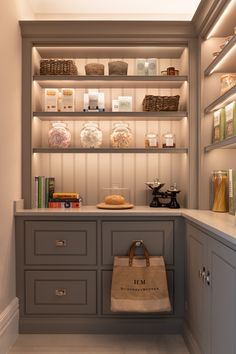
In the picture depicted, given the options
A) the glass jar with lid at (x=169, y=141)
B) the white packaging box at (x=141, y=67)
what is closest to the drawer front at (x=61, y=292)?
the glass jar with lid at (x=169, y=141)

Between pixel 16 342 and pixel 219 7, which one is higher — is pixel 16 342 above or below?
below

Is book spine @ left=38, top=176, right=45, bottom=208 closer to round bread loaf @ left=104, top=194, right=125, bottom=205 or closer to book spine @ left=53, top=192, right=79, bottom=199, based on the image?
book spine @ left=53, top=192, right=79, bottom=199

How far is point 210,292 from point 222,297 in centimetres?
24

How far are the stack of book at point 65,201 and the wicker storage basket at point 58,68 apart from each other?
3.22 feet

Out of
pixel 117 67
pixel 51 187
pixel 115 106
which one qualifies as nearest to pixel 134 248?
pixel 51 187

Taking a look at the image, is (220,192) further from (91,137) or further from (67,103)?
(67,103)

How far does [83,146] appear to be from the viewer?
3100 mm

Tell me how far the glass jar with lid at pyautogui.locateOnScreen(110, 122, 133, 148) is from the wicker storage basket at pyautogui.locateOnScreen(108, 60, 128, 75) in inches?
17.1

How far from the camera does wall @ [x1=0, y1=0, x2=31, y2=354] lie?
2.46 m

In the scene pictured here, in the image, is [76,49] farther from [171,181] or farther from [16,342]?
[16,342]

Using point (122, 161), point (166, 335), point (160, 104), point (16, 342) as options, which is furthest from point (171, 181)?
point (16, 342)

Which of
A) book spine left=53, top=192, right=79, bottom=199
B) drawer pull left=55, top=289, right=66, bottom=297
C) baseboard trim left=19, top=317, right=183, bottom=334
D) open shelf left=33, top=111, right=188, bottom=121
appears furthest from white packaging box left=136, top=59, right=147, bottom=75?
baseboard trim left=19, top=317, right=183, bottom=334

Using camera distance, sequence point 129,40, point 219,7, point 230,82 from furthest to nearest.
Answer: point 129,40 < point 230,82 < point 219,7

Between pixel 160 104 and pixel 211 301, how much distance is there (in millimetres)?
1650
